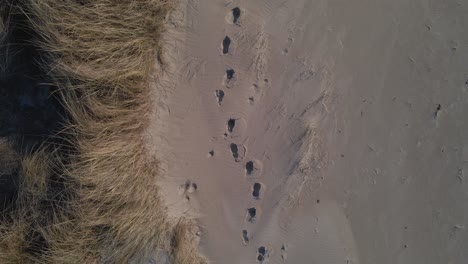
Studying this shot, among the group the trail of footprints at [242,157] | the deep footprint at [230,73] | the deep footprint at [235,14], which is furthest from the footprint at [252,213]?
the deep footprint at [235,14]

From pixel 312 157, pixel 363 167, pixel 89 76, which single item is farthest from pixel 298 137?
pixel 89 76

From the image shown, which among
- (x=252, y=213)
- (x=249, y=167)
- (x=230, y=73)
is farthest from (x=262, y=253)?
(x=230, y=73)

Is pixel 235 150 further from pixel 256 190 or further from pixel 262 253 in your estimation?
pixel 262 253

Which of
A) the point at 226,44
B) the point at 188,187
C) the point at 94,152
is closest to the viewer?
the point at 94,152

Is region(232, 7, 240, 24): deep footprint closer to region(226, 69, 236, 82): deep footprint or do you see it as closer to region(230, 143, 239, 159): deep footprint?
region(226, 69, 236, 82): deep footprint

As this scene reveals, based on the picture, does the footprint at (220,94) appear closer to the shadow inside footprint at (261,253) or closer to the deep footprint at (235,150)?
the deep footprint at (235,150)

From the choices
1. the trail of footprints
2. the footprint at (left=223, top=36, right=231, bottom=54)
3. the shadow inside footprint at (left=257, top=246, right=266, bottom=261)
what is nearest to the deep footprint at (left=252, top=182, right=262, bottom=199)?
the trail of footprints

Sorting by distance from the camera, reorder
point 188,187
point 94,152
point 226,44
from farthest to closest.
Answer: point 188,187 < point 226,44 < point 94,152
